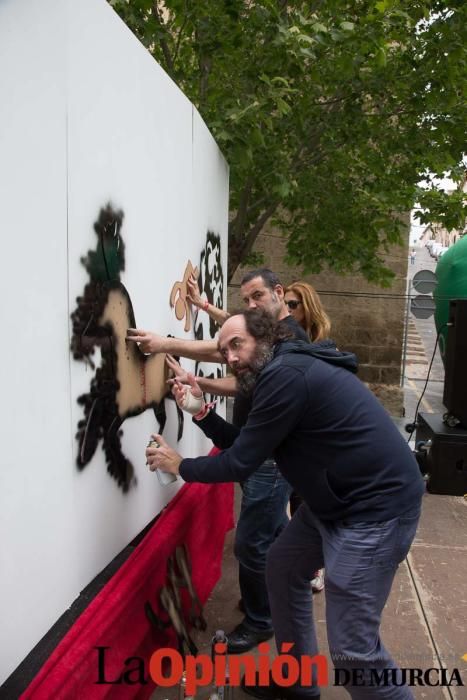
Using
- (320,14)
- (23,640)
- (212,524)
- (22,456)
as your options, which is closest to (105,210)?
(22,456)

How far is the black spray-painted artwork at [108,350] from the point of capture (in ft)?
5.96

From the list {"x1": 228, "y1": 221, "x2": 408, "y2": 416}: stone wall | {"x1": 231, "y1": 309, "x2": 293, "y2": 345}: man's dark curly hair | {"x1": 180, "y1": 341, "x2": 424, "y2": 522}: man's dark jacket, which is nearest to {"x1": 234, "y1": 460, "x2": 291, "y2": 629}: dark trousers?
{"x1": 180, "y1": 341, "x2": 424, "y2": 522}: man's dark jacket

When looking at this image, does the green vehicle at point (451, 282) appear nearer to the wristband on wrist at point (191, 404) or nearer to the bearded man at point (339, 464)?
the wristband on wrist at point (191, 404)

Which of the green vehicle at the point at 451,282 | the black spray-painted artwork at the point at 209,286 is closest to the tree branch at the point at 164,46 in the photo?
the black spray-painted artwork at the point at 209,286

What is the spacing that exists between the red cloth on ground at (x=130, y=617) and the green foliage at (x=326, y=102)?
233cm

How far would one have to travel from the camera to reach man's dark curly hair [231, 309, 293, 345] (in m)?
1.91

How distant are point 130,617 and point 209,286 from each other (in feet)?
6.72

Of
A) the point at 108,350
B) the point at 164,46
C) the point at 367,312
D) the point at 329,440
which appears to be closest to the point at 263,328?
the point at 329,440

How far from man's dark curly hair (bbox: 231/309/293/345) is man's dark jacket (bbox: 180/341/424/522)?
77 millimetres

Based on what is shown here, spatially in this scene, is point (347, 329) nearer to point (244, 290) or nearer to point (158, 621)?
point (244, 290)

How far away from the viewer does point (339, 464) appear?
1798 mm

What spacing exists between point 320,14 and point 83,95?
145 inches

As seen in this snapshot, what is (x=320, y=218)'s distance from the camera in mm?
5598

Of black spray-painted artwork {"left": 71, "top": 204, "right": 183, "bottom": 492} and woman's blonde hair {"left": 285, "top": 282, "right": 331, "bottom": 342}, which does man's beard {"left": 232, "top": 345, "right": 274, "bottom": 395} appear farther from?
woman's blonde hair {"left": 285, "top": 282, "right": 331, "bottom": 342}
